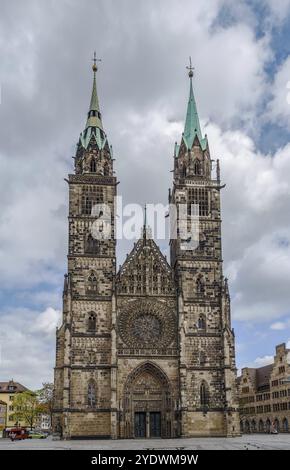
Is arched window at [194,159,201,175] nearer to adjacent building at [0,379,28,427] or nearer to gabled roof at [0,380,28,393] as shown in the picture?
adjacent building at [0,379,28,427]

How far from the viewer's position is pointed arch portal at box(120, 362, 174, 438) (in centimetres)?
5550

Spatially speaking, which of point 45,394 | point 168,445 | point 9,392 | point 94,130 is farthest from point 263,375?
point 168,445

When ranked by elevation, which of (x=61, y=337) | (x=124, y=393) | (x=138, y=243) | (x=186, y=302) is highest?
(x=138, y=243)

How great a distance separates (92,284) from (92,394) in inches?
418

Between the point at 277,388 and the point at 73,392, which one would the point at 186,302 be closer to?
the point at 73,392

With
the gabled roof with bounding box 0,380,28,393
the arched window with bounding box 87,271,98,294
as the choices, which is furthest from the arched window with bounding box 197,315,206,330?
the gabled roof with bounding box 0,380,28,393

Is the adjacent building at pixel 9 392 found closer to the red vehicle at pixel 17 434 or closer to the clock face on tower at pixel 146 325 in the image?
the red vehicle at pixel 17 434

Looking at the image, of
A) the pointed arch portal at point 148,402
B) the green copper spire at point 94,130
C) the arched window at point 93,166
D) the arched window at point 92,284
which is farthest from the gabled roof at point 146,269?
the green copper spire at point 94,130

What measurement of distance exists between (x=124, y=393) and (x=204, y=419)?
26.1 ft

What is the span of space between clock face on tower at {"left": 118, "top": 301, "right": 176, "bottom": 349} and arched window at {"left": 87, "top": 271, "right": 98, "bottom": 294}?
3.52 meters

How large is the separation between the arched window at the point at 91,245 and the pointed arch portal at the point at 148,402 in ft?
41.4

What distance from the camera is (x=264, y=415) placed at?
3620 inches

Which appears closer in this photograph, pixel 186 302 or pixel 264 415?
pixel 186 302
